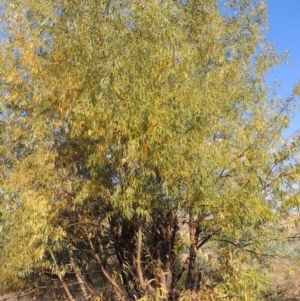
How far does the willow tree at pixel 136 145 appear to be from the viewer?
4.06 meters

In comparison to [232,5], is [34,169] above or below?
below

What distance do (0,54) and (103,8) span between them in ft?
5.54

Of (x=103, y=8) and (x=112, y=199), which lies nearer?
(x=112, y=199)

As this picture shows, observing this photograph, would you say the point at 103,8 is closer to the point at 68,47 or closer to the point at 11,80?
the point at 68,47

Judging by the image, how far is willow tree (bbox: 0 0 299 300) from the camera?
13.3 feet

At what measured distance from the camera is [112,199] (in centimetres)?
417

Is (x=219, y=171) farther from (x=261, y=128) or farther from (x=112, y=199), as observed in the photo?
(x=112, y=199)

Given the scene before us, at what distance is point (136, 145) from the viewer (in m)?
3.87

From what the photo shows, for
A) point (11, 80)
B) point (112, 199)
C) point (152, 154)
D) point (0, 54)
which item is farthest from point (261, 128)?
point (0, 54)

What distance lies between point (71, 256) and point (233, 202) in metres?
3.30

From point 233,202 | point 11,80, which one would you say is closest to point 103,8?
point 11,80

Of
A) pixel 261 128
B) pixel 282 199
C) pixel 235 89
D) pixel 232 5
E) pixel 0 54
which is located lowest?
pixel 282 199

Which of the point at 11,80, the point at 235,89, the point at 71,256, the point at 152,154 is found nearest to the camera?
the point at 152,154

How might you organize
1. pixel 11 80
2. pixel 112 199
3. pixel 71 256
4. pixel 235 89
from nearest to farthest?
Result: 1. pixel 112 199
2. pixel 11 80
3. pixel 235 89
4. pixel 71 256
